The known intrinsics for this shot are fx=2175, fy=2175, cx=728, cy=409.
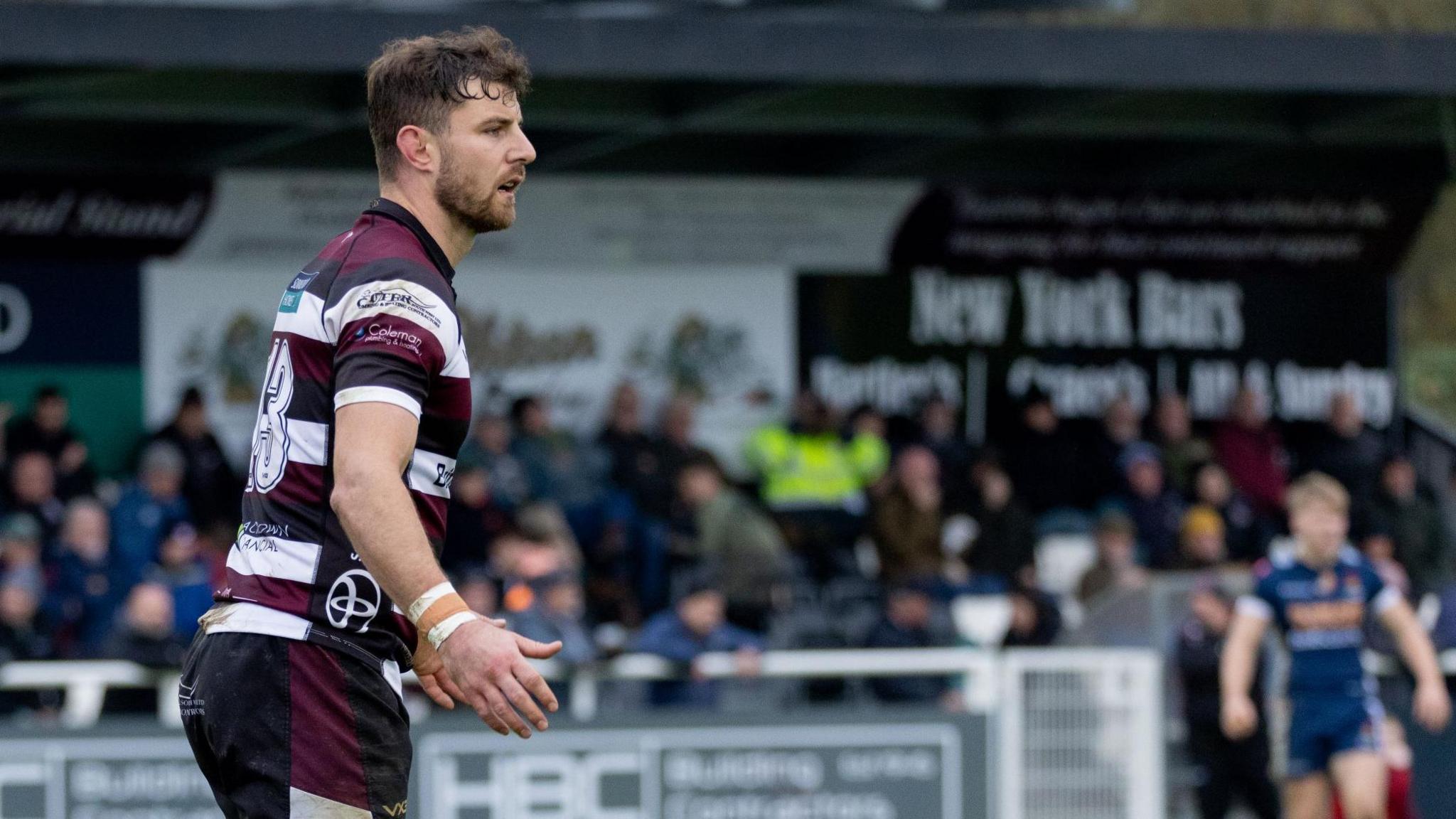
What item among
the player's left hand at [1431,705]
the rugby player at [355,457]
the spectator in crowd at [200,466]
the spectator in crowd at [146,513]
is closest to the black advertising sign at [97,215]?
the spectator in crowd at [200,466]

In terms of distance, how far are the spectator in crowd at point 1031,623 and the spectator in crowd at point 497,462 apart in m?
3.18

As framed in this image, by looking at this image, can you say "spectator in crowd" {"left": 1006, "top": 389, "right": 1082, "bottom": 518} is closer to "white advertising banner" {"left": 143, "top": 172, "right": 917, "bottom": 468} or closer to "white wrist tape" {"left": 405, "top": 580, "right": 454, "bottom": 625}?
"white advertising banner" {"left": 143, "top": 172, "right": 917, "bottom": 468}

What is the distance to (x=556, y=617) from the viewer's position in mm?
10625

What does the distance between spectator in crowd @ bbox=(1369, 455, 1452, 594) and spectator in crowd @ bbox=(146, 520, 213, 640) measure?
313 inches

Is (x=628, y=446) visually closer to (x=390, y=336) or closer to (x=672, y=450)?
(x=672, y=450)

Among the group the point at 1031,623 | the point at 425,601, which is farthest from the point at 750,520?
the point at 425,601

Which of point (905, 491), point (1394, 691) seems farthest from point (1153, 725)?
point (905, 491)

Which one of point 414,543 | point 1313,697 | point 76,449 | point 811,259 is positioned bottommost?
point 414,543

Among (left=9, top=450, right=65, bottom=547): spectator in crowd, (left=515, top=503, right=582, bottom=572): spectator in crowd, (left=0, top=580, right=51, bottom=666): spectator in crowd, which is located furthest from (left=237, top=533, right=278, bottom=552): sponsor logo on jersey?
(left=9, top=450, right=65, bottom=547): spectator in crowd

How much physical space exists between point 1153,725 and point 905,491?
10.7ft

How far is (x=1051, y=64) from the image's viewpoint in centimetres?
1312

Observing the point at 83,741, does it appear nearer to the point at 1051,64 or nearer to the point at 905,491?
the point at 905,491

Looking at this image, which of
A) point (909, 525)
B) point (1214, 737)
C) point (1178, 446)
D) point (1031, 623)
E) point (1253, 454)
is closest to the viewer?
point (1214, 737)

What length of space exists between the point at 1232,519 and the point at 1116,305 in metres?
2.41
